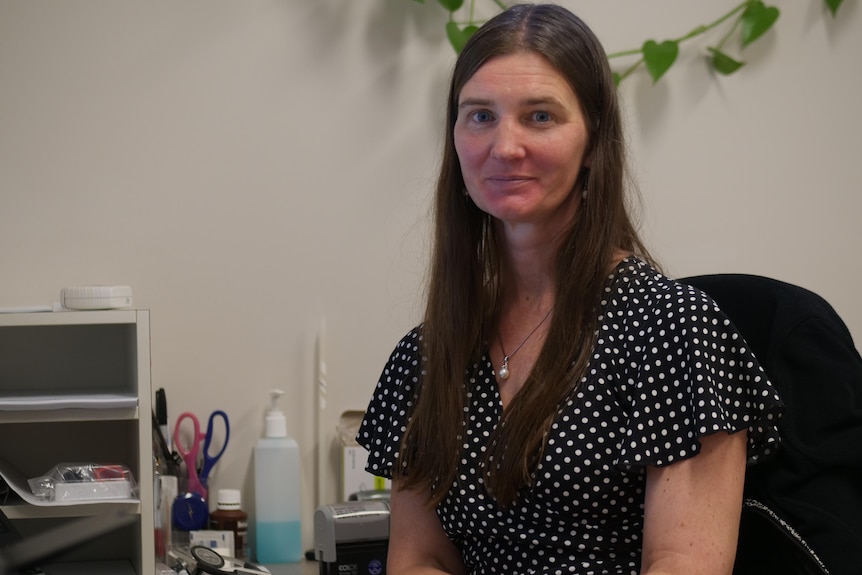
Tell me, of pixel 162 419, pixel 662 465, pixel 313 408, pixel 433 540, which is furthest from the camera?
pixel 313 408

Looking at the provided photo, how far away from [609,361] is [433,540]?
1.11 ft

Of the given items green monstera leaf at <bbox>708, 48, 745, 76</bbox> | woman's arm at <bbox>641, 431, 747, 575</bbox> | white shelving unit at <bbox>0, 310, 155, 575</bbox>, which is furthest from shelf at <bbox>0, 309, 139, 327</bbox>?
green monstera leaf at <bbox>708, 48, 745, 76</bbox>

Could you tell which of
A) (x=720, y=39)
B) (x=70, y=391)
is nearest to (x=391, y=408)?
(x=70, y=391)

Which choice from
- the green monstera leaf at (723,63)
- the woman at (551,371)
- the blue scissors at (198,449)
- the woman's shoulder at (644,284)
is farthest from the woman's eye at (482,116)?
the green monstera leaf at (723,63)

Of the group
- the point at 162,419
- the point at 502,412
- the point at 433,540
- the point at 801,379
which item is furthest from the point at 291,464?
the point at 801,379

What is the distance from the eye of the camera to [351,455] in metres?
1.91

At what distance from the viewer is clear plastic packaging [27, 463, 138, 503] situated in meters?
1.60

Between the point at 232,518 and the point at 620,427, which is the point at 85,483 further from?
the point at 620,427

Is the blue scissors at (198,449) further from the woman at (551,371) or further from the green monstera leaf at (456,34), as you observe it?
the green monstera leaf at (456,34)

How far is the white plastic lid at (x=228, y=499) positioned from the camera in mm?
1835

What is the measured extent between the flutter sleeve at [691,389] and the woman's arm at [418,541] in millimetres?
315

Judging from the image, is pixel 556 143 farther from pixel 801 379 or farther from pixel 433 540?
pixel 433 540

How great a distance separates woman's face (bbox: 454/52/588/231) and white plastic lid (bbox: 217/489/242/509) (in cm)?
82

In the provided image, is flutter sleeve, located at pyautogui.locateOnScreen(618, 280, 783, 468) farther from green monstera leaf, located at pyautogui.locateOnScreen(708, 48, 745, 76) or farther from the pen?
green monstera leaf, located at pyautogui.locateOnScreen(708, 48, 745, 76)
